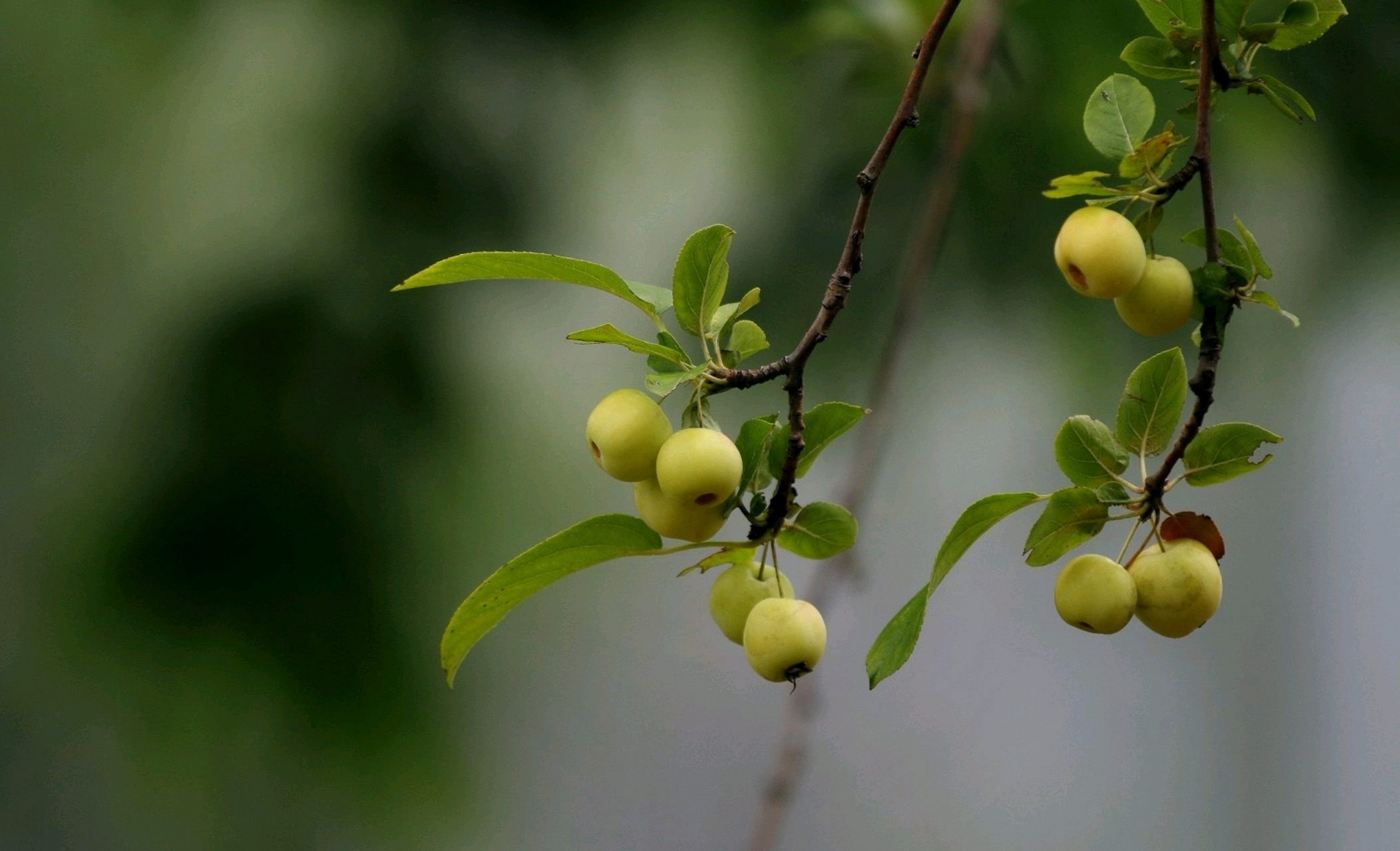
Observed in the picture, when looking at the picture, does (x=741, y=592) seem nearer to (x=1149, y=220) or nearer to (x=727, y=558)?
(x=727, y=558)

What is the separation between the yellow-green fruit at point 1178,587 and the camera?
286 millimetres

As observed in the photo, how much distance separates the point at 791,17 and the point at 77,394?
2.61 feet

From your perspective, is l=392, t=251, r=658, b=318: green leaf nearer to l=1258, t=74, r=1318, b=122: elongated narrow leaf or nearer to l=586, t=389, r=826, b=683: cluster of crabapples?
l=586, t=389, r=826, b=683: cluster of crabapples

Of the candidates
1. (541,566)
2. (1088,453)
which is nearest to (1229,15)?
(1088,453)

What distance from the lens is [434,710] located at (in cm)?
104

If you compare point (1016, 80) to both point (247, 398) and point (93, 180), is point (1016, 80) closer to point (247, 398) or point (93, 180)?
point (247, 398)

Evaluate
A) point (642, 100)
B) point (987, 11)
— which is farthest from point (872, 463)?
point (642, 100)

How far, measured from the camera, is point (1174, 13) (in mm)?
294

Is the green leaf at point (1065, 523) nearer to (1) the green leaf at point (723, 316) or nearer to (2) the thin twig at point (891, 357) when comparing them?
(1) the green leaf at point (723, 316)

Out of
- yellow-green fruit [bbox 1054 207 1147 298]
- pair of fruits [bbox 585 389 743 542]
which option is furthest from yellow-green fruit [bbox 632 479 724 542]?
yellow-green fruit [bbox 1054 207 1147 298]

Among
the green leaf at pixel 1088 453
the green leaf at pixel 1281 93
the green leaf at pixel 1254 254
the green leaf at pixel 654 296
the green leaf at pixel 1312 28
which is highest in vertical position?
the green leaf at pixel 1312 28

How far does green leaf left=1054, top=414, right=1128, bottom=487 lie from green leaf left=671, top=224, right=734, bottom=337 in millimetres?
99

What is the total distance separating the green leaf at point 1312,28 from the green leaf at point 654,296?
0.17 meters

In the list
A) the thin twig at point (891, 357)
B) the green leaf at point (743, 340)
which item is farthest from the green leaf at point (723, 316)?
the thin twig at point (891, 357)
